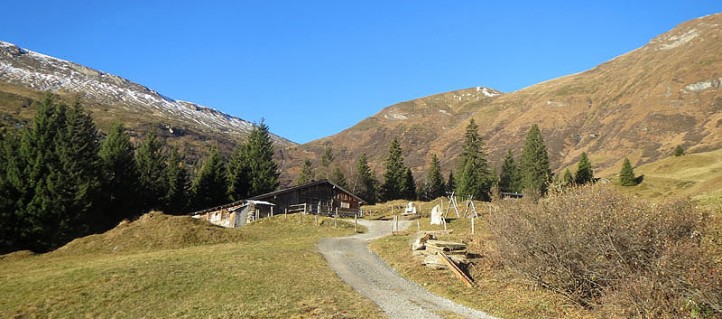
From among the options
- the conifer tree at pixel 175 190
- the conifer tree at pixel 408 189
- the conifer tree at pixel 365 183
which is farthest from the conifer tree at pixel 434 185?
the conifer tree at pixel 175 190

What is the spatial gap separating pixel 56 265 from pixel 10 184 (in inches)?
743

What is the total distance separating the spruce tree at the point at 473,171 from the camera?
77062mm

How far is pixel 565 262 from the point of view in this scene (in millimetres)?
16562

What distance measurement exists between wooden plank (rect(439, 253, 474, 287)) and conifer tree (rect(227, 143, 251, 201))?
52.0m

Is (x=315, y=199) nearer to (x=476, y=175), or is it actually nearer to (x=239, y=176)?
(x=239, y=176)

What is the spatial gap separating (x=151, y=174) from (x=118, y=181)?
8.30 metres

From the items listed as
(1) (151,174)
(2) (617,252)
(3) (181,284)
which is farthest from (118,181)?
(2) (617,252)

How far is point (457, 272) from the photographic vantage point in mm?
20562

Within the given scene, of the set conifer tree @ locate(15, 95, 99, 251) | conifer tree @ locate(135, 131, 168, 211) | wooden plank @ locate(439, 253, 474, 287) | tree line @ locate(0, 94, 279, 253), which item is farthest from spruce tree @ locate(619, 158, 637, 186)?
conifer tree @ locate(15, 95, 99, 251)

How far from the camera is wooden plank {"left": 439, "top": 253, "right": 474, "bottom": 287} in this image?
19.6 m

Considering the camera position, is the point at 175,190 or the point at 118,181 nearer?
the point at 118,181

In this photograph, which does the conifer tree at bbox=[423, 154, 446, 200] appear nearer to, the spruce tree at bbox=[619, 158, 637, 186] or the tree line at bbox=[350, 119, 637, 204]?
the tree line at bbox=[350, 119, 637, 204]

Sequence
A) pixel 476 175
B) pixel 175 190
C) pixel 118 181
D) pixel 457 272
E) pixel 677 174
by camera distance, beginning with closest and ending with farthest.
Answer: pixel 457 272 → pixel 118 181 → pixel 175 190 → pixel 677 174 → pixel 476 175

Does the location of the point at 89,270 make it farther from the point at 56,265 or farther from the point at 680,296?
the point at 680,296
